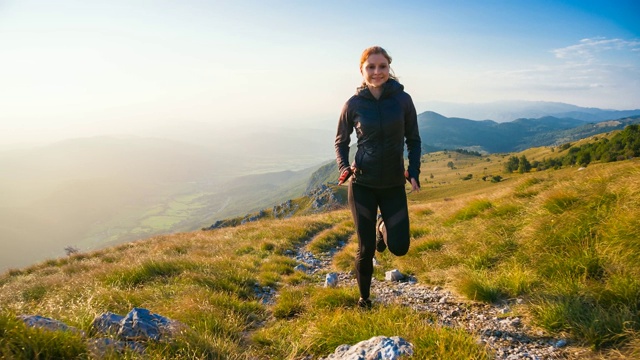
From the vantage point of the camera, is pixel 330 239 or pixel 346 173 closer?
pixel 346 173

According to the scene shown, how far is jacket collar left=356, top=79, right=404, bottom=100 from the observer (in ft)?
18.2

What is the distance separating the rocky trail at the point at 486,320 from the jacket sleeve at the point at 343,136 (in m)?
2.55

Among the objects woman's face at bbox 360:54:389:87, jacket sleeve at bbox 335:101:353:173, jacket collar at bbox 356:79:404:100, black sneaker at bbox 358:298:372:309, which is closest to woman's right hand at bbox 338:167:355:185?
jacket sleeve at bbox 335:101:353:173

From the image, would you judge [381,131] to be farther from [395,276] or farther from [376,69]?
[395,276]

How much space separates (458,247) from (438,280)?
1.44m

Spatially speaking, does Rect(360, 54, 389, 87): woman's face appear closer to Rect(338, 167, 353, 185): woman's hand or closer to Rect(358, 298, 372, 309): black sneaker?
Rect(338, 167, 353, 185): woman's hand

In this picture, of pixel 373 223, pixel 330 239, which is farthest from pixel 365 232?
pixel 330 239

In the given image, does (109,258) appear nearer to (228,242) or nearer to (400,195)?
(228,242)

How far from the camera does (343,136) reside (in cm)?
601

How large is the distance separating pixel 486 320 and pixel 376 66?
430cm

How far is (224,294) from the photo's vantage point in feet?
20.4

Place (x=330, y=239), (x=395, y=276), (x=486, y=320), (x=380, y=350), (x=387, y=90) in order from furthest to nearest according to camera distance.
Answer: (x=330, y=239) → (x=395, y=276) → (x=387, y=90) → (x=486, y=320) → (x=380, y=350)

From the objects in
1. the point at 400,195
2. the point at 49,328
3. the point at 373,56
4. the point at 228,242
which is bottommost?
the point at 228,242

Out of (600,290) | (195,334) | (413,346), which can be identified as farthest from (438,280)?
(195,334)
